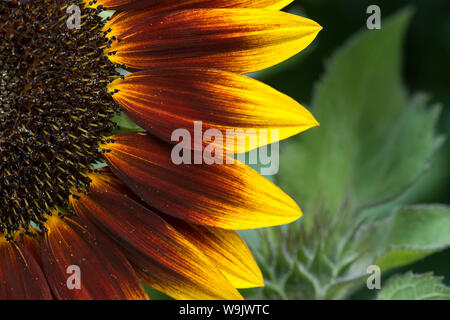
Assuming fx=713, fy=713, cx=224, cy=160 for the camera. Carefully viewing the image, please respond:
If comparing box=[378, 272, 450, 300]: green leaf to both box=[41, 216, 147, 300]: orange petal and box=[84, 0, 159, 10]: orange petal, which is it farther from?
box=[84, 0, 159, 10]: orange petal

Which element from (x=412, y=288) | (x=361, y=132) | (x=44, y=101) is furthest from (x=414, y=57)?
(x=44, y=101)

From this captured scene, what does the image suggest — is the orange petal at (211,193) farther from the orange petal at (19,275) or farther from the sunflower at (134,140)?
the orange petal at (19,275)

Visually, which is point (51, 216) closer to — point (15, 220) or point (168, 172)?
point (15, 220)

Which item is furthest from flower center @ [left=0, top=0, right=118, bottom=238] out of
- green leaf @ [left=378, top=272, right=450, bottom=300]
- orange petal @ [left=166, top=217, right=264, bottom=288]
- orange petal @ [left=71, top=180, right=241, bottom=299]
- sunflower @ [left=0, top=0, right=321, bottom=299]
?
green leaf @ [left=378, top=272, right=450, bottom=300]

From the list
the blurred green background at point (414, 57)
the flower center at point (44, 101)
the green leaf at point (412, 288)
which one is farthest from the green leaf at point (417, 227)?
the flower center at point (44, 101)

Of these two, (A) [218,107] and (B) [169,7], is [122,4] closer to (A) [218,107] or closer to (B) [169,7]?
(B) [169,7]

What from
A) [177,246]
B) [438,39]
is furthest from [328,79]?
[177,246]
